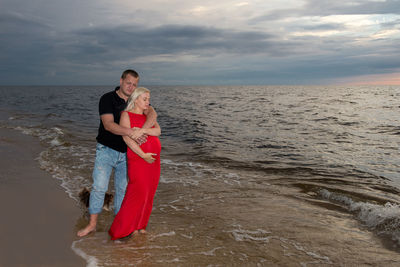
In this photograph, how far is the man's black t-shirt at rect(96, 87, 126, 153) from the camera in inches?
165

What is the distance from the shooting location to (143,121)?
163 inches

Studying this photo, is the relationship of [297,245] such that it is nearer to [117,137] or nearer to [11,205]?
[117,137]

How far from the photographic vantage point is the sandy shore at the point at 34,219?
150 inches

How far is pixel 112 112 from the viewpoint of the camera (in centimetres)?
420

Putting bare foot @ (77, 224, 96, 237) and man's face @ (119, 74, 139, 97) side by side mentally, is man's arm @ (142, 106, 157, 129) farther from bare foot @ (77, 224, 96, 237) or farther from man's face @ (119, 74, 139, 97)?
bare foot @ (77, 224, 96, 237)

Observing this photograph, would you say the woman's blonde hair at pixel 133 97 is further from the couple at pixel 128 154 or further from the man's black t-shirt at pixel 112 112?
the man's black t-shirt at pixel 112 112

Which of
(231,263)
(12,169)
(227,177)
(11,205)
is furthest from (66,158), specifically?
(231,263)

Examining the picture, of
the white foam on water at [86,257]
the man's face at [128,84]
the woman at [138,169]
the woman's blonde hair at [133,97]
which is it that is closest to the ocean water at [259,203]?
the white foam on water at [86,257]

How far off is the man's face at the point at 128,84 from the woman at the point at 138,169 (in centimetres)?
25

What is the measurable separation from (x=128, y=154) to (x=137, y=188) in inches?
19.2

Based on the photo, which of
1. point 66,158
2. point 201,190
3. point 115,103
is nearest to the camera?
point 115,103

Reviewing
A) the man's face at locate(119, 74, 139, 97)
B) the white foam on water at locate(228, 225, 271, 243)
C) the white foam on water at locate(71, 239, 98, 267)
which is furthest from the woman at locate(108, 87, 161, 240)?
the white foam on water at locate(228, 225, 271, 243)

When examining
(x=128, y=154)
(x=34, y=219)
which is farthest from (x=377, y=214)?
(x=34, y=219)

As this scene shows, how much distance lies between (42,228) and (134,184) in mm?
1790
